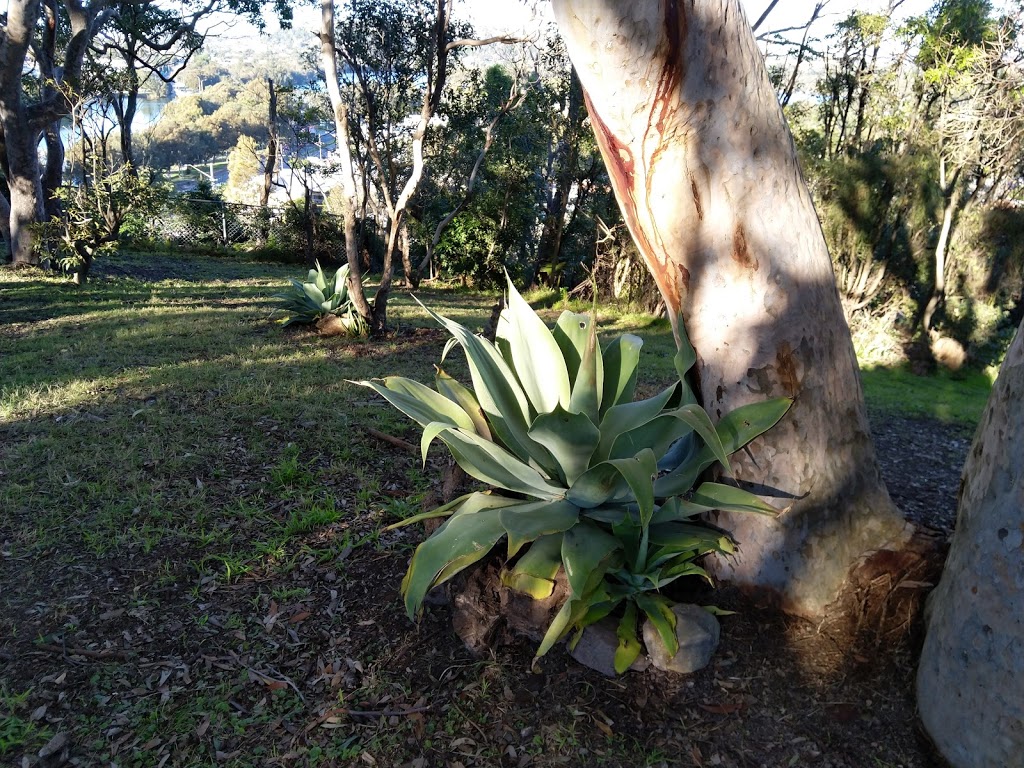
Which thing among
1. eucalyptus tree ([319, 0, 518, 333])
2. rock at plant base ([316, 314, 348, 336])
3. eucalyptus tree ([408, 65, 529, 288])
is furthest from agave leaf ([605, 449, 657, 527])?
eucalyptus tree ([408, 65, 529, 288])

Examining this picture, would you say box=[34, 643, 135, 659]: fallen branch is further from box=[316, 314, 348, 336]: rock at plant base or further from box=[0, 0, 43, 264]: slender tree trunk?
box=[0, 0, 43, 264]: slender tree trunk

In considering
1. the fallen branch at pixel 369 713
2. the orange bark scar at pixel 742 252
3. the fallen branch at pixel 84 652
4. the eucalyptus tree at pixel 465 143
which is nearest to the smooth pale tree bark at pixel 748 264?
the orange bark scar at pixel 742 252

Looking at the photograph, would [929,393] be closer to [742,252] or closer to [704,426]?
[742,252]

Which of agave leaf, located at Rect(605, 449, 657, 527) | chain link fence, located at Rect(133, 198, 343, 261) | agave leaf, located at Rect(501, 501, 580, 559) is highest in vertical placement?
chain link fence, located at Rect(133, 198, 343, 261)

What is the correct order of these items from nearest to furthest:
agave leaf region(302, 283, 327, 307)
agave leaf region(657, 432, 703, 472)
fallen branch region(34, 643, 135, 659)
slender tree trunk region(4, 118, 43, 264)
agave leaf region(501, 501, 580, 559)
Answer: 1. agave leaf region(501, 501, 580, 559)
2. fallen branch region(34, 643, 135, 659)
3. agave leaf region(657, 432, 703, 472)
4. agave leaf region(302, 283, 327, 307)
5. slender tree trunk region(4, 118, 43, 264)

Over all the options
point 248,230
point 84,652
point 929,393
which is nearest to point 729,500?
point 84,652

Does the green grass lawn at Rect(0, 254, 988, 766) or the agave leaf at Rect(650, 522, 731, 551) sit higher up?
the agave leaf at Rect(650, 522, 731, 551)

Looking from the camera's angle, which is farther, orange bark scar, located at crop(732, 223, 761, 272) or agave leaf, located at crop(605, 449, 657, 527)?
orange bark scar, located at crop(732, 223, 761, 272)

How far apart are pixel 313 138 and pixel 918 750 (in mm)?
20097

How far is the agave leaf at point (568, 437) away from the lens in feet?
6.59

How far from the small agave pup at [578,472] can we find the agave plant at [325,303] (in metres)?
5.23

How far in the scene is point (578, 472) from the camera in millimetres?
2203

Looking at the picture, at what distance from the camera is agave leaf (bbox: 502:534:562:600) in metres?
2.03

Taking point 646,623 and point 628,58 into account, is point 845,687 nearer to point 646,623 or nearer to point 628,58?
point 646,623
